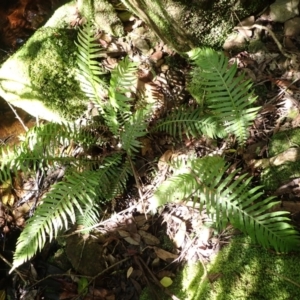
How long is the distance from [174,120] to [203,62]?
21.8 inches

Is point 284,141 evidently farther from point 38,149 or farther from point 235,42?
point 38,149

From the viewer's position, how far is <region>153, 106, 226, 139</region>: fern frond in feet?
9.27

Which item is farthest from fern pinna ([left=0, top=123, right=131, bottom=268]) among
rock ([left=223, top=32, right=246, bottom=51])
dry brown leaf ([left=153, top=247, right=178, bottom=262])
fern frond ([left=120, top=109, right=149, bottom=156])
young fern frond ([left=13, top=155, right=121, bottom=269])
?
rock ([left=223, top=32, right=246, bottom=51])

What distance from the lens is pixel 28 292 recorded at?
3.12 m

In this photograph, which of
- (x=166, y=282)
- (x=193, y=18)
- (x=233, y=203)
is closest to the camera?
(x=233, y=203)

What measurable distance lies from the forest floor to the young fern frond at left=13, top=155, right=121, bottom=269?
0.80 ft

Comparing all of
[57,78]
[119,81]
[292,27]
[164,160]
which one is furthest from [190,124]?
[57,78]

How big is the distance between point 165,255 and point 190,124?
1.01 meters

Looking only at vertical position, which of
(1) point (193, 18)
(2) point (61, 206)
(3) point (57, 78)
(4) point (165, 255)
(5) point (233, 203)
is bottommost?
(4) point (165, 255)

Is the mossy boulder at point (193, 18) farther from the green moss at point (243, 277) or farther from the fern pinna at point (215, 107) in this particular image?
the green moss at point (243, 277)

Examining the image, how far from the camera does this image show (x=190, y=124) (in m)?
2.96

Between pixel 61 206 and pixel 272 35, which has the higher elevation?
pixel 272 35

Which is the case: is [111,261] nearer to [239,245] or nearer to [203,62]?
[239,245]

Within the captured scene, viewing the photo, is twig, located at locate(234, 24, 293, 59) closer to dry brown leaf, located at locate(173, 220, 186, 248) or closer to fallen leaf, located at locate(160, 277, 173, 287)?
dry brown leaf, located at locate(173, 220, 186, 248)
